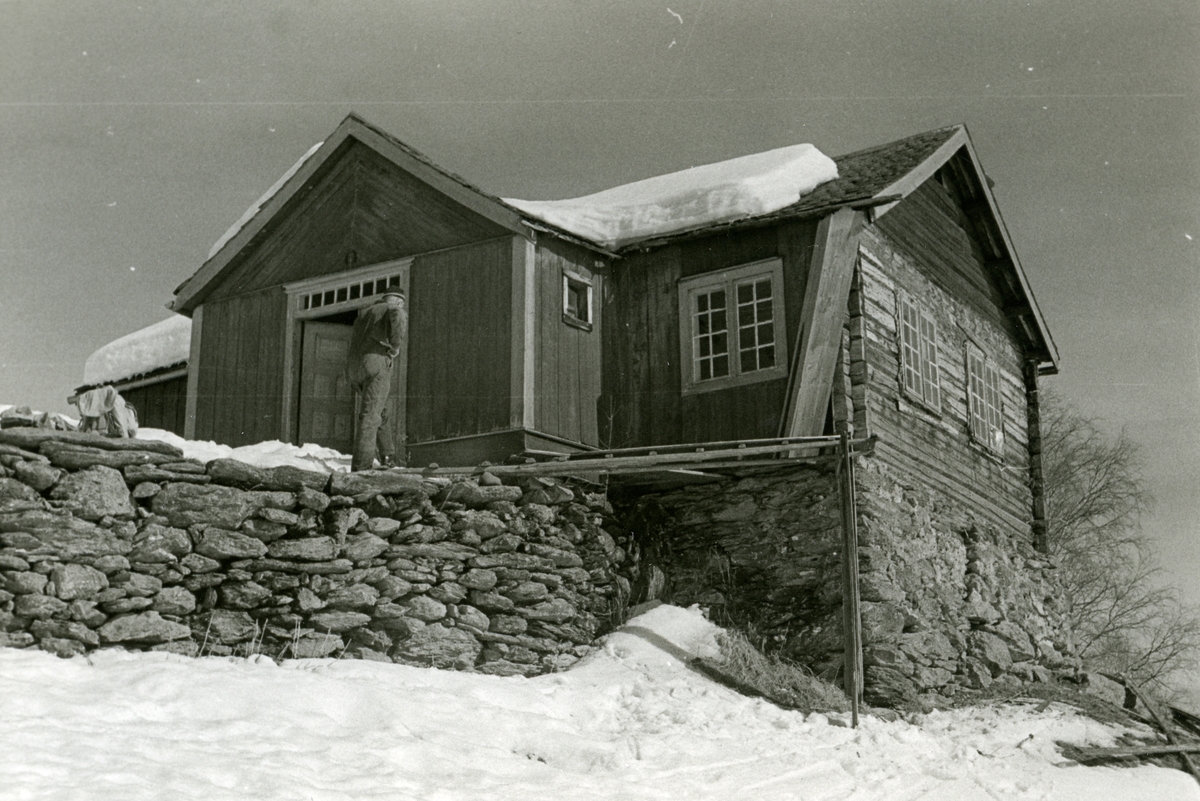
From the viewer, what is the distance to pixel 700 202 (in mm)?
15070

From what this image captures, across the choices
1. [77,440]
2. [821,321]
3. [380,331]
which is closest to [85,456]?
[77,440]

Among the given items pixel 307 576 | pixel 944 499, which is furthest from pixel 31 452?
pixel 944 499

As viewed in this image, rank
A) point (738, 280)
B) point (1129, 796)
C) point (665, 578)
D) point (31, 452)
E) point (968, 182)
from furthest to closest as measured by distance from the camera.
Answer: point (968, 182) → point (738, 280) → point (665, 578) → point (1129, 796) → point (31, 452)

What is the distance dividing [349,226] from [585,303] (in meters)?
3.21

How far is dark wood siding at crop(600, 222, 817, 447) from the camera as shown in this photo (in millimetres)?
14047

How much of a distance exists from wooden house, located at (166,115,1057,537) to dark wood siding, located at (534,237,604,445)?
0.03 meters

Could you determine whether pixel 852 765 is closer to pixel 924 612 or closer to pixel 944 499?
pixel 924 612

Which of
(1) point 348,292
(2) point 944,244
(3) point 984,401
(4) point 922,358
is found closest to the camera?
(1) point 348,292

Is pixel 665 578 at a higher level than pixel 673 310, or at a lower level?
lower

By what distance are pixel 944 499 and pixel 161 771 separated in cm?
1036

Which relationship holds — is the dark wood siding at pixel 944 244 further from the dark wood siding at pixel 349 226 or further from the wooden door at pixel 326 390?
the wooden door at pixel 326 390

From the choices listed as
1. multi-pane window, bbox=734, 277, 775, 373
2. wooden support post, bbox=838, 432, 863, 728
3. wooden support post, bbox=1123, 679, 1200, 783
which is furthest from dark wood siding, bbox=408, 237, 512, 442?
wooden support post, bbox=1123, 679, 1200, 783

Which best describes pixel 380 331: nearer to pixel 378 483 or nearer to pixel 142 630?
pixel 378 483

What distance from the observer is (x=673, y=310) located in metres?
14.9
